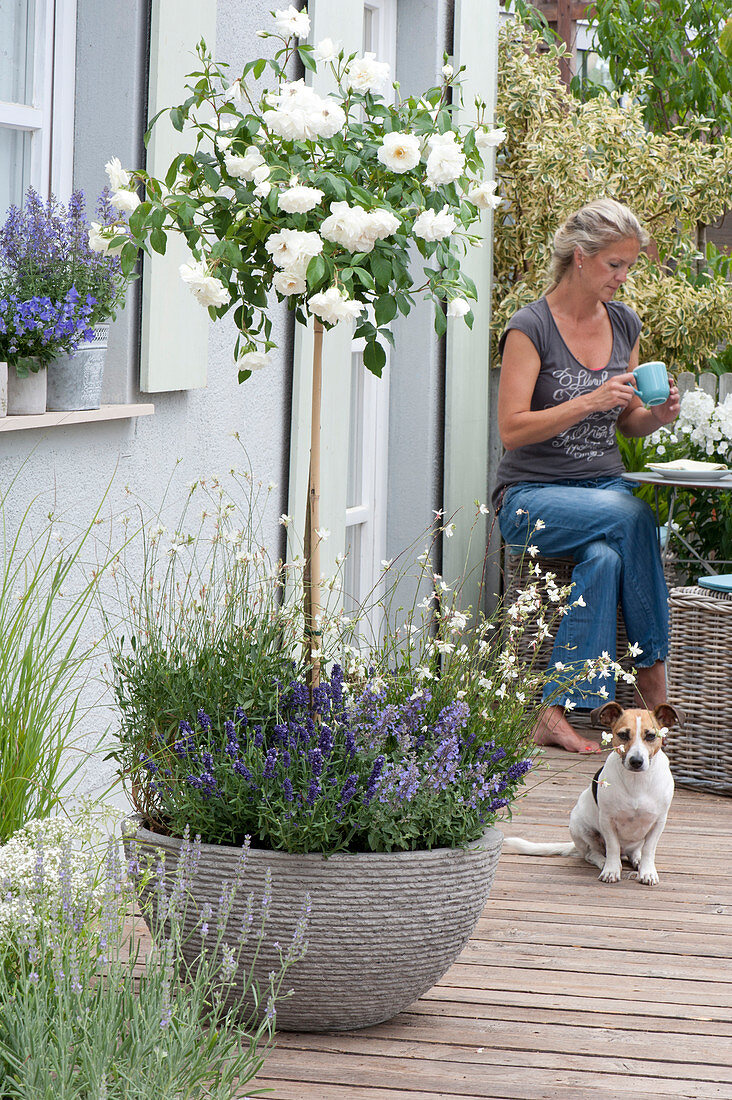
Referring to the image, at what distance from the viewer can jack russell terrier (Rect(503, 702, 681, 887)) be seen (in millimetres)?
3748

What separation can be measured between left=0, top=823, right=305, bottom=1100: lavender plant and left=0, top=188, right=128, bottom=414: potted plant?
1094 mm

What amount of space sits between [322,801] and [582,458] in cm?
Result: 312

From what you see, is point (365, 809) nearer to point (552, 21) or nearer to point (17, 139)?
point (17, 139)

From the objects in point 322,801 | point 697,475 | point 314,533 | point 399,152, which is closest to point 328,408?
point 697,475

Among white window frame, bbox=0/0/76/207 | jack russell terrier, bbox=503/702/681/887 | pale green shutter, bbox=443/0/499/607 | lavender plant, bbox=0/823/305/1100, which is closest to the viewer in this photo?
lavender plant, bbox=0/823/305/1100

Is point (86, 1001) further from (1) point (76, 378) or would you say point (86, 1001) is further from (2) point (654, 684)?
(2) point (654, 684)

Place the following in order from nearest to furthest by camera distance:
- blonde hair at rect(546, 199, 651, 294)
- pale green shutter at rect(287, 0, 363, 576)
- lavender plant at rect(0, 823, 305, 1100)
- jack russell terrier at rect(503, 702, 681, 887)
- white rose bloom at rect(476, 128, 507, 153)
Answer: lavender plant at rect(0, 823, 305, 1100), white rose bloom at rect(476, 128, 507, 153), jack russell terrier at rect(503, 702, 681, 887), pale green shutter at rect(287, 0, 363, 576), blonde hair at rect(546, 199, 651, 294)

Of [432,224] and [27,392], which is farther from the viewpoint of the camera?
[27,392]

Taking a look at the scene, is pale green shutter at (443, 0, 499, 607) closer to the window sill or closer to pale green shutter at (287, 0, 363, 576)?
pale green shutter at (287, 0, 363, 576)

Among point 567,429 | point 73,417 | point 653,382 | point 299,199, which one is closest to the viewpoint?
point 299,199

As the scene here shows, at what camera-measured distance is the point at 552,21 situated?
8.73 metres

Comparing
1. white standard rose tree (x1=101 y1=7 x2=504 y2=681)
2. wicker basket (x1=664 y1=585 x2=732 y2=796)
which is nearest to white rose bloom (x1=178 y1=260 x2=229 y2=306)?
white standard rose tree (x1=101 y1=7 x2=504 y2=681)

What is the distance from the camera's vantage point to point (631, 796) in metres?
3.76

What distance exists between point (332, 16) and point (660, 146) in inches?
98.5
